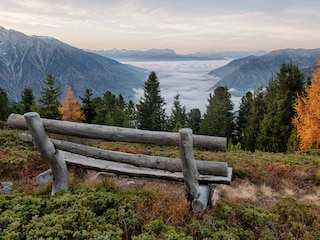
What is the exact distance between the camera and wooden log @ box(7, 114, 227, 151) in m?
4.57

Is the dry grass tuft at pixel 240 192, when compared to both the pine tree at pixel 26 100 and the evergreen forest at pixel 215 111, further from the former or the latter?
the pine tree at pixel 26 100

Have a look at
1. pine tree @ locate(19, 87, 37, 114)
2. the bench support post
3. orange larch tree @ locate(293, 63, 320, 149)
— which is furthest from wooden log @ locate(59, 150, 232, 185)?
pine tree @ locate(19, 87, 37, 114)

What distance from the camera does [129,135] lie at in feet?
15.9

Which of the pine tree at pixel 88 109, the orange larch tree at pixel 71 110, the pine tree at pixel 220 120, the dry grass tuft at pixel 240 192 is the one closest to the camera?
the dry grass tuft at pixel 240 192

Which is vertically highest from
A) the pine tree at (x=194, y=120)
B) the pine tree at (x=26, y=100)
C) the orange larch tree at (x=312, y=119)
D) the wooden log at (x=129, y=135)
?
the wooden log at (x=129, y=135)

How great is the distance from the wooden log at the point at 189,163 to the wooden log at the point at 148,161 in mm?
286

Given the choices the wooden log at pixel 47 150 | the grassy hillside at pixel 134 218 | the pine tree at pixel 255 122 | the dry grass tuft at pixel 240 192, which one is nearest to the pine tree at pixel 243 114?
the pine tree at pixel 255 122

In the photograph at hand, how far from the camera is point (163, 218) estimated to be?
14.3 feet

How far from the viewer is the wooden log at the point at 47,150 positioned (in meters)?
4.81

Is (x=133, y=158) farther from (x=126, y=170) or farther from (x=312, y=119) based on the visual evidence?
(x=312, y=119)

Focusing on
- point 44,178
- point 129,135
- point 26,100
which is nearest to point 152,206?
point 129,135

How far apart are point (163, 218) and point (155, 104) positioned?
143ft

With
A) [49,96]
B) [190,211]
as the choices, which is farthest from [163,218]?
[49,96]

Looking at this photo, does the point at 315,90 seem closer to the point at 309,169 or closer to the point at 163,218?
the point at 309,169
